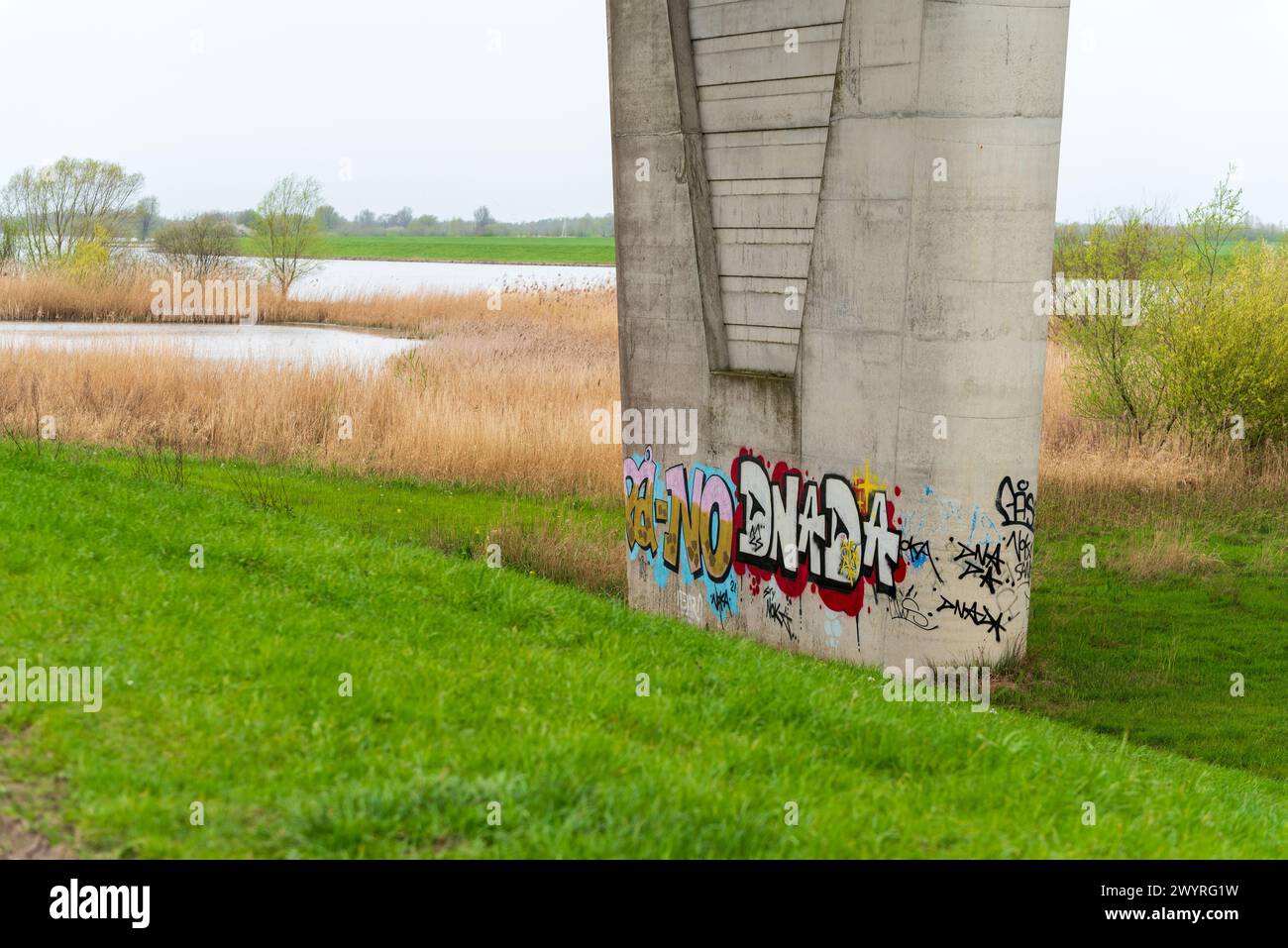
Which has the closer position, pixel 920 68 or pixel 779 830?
pixel 779 830

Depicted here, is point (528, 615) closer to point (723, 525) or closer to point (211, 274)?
point (723, 525)

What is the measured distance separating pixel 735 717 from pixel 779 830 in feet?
5.52

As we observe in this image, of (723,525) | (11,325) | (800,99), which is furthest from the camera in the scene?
(11,325)

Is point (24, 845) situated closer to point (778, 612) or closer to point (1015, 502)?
point (1015, 502)

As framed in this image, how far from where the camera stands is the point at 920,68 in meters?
11.5

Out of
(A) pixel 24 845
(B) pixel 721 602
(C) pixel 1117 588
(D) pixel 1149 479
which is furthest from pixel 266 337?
(A) pixel 24 845

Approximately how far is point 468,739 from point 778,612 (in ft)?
26.3

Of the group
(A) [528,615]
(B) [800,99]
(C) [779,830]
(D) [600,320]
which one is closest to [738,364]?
(B) [800,99]

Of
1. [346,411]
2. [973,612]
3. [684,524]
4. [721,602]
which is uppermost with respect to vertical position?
[346,411]

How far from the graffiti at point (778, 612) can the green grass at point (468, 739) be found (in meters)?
3.70

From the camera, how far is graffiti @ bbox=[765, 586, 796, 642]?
43.8ft

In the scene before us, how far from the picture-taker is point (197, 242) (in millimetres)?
57812

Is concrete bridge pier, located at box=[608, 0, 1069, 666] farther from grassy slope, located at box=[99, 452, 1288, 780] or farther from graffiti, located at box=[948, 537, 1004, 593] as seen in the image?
grassy slope, located at box=[99, 452, 1288, 780]
